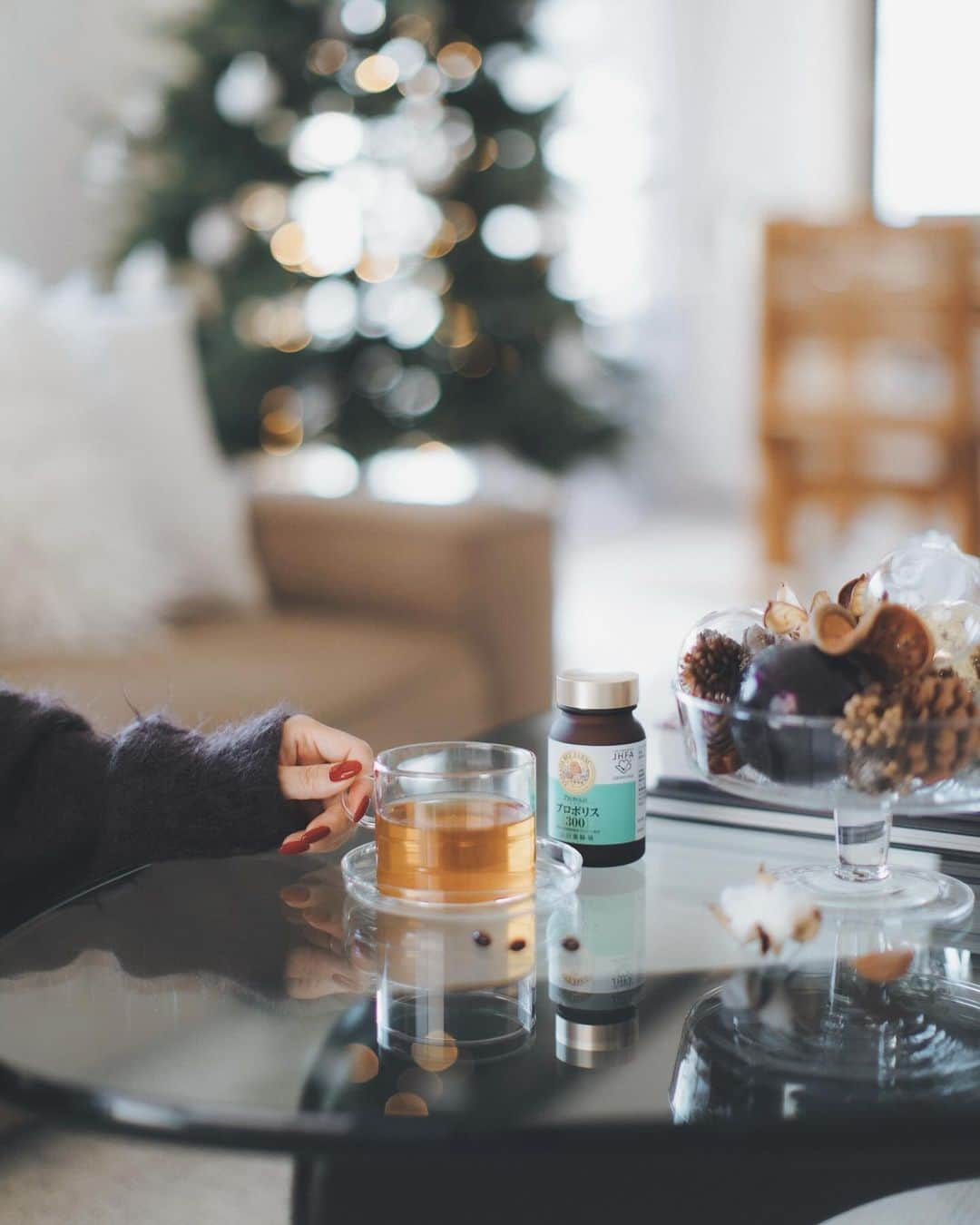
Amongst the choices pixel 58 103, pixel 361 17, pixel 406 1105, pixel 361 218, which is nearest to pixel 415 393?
pixel 361 218

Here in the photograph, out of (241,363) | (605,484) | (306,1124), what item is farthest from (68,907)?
(605,484)

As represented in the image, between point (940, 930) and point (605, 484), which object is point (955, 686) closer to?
point (940, 930)

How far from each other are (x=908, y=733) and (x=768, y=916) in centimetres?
11

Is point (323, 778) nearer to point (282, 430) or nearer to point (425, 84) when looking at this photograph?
point (282, 430)

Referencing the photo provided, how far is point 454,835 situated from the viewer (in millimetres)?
801

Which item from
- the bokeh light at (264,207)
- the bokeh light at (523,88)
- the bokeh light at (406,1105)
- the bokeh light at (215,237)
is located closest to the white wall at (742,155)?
the bokeh light at (523,88)

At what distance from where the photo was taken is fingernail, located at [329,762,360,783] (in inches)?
34.8

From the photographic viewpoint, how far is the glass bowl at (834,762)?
0.70m

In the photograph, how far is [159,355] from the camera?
1870 millimetres

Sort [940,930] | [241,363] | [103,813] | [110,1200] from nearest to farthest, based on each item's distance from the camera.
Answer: [940,930] → [103,813] → [110,1200] → [241,363]

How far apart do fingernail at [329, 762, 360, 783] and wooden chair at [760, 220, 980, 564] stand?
276cm

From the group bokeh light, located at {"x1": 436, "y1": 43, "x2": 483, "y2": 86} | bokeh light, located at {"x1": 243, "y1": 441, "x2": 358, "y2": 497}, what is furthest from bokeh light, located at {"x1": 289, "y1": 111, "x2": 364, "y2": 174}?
bokeh light, located at {"x1": 243, "y1": 441, "x2": 358, "y2": 497}

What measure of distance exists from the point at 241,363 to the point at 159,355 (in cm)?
111

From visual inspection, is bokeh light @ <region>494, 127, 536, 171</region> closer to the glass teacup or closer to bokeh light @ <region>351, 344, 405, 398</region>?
bokeh light @ <region>351, 344, 405, 398</region>
